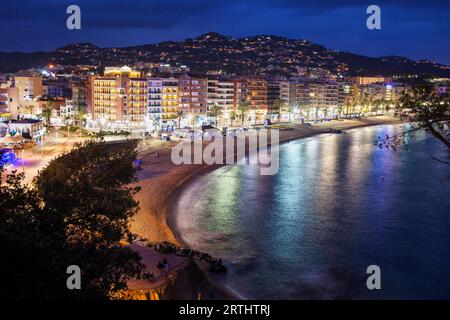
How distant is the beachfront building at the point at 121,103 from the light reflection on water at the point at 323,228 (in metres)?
19.7

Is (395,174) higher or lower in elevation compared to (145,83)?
lower

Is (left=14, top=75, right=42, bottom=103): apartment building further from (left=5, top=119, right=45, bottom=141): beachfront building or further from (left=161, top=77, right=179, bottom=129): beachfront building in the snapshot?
(left=5, top=119, right=45, bottom=141): beachfront building

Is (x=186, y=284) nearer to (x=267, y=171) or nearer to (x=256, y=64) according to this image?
(x=267, y=171)

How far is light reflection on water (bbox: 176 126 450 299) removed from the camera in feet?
49.0

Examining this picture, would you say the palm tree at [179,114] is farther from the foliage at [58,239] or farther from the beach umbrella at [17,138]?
the foliage at [58,239]

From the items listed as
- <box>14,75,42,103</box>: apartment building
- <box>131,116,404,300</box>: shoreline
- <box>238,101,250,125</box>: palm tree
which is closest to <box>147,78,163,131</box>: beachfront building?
<box>131,116,404,300</box>: shoreline

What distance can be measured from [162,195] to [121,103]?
2792 centimetres

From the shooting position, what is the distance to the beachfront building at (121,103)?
167 feet

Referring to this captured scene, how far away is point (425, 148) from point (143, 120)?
1124 inches

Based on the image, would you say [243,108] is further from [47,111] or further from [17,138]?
[17,138]

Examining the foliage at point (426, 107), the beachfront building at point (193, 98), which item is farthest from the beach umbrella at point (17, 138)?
the foliage at point (426, 107)
